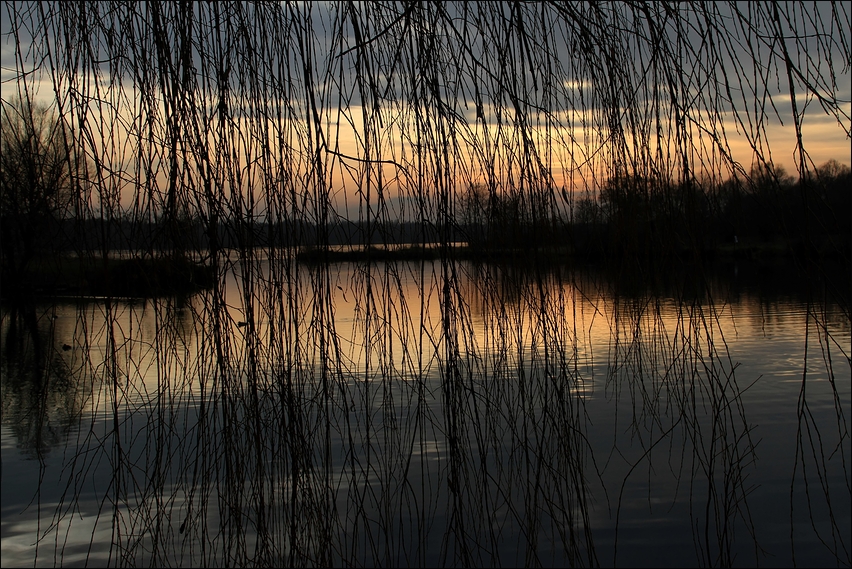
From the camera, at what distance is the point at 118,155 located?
4.30 ft

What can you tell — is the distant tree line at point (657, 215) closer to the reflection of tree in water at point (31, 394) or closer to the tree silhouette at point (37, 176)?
the tree silhouette at point (37, 176)

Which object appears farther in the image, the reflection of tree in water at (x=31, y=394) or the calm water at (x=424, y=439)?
the reflection of tree in water at (x=31, y=394)

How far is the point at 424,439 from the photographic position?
6.79 feet

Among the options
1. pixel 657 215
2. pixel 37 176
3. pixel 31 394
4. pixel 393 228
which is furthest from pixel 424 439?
pixel 31 394

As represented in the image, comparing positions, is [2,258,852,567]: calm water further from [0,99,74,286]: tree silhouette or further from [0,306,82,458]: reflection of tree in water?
[0,99,74,286]: tree silhouette

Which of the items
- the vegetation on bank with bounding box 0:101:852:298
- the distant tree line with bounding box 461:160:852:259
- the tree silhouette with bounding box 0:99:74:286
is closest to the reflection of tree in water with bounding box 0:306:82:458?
the tree silhouette with bounding box 0:99:74:286

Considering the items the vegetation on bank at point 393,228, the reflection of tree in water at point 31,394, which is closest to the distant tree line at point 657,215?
the vegetation on bank at point 393,228

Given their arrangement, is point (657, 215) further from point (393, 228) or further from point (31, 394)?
point (31, 394)

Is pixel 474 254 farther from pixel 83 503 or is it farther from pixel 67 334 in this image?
pixel 67 334

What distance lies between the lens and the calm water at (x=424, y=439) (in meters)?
1.29

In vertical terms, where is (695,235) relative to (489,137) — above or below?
below

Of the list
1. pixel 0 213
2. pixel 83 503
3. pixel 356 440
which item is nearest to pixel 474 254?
pixel 0 213

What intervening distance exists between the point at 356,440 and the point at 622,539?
1181 mm

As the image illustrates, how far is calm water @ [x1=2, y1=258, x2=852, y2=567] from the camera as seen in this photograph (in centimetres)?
129
